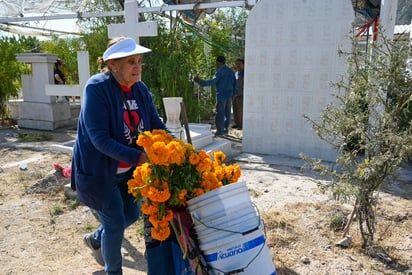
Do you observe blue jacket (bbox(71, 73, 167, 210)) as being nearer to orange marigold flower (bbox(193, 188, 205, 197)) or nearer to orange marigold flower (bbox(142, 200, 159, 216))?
orange marigold flower (bbox(142, 200, 159, 216))

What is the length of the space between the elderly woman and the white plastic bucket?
0.46m

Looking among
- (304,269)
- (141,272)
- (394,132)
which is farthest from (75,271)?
(394,132)

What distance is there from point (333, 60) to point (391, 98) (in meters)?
2.51

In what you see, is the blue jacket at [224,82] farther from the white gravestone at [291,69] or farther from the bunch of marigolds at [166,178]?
the bunch of marigolds at [166,178]

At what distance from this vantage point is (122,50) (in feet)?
6.86

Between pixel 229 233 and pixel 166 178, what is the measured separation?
391mm

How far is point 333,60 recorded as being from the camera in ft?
17.5

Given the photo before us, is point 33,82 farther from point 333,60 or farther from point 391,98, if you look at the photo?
point 391,98

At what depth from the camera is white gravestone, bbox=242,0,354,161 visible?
5309 mm

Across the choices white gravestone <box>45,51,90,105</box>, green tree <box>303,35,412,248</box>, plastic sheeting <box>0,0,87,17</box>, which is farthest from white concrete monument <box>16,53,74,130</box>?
green tree <box>303,35,412,248</box>

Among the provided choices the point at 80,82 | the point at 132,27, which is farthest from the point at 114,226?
the point at 132,27

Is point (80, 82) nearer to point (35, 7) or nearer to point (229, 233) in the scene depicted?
point (229, 233)

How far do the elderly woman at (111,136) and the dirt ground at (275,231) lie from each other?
0.84 meters

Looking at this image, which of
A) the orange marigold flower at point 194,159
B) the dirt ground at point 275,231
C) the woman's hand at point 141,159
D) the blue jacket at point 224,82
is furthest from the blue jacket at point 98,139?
the blue jacket at point 224,82
